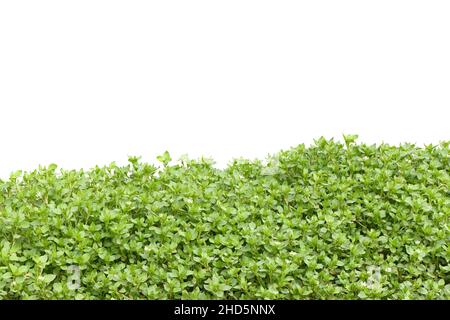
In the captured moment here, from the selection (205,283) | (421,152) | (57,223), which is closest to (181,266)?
(205,283)

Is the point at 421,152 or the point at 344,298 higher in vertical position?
the point at 421,152

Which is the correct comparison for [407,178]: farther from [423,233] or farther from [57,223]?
[57,223]

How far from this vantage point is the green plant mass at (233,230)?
16.9 ft

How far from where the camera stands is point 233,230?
559cm

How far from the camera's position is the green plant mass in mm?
5148

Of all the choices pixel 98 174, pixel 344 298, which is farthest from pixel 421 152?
pixel 98 174

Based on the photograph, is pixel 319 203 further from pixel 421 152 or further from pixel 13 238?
pixel 13 238

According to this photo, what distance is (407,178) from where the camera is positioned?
6445 mm

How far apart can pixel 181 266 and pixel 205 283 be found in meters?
0.17
